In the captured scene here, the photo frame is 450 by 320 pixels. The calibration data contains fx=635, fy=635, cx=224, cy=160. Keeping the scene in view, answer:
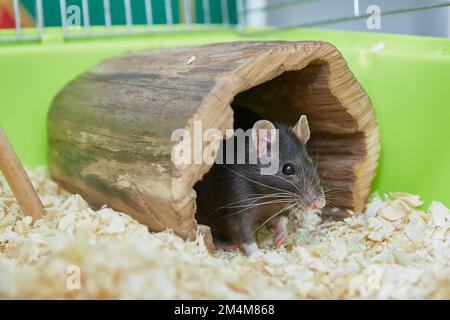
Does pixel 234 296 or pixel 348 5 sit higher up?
pixel 348 5

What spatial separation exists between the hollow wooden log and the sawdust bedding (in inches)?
4.1

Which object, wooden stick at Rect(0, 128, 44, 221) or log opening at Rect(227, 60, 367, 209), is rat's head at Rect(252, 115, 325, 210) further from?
wooden stick at Rect(0, 128, 44, 221)

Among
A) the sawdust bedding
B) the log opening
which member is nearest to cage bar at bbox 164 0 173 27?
the log opening

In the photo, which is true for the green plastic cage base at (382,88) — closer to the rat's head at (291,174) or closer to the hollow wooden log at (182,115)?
the hollow wooden log at (182,115)

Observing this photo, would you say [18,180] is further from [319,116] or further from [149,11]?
[149,11]

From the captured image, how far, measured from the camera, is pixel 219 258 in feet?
6.95

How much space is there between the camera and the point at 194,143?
1.91 meters

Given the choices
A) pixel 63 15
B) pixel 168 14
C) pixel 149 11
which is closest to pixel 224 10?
pixel 168 14

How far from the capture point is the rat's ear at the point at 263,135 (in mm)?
2334

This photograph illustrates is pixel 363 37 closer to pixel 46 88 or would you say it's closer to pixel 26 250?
pixel 46 88

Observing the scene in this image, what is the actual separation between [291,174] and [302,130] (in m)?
0.18

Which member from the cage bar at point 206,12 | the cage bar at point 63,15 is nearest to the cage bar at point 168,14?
the cage bar at point 206,12

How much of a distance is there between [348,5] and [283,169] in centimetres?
168
